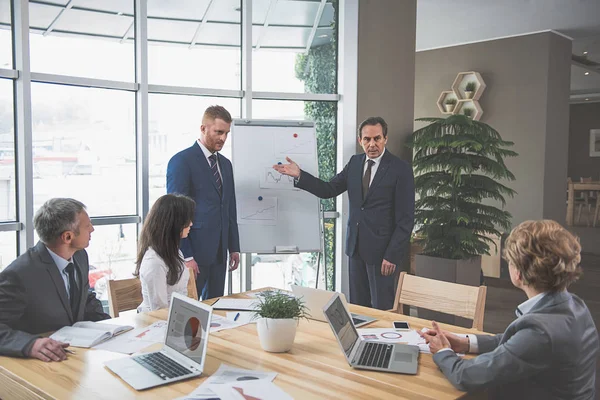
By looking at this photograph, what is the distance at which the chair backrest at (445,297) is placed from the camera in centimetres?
247

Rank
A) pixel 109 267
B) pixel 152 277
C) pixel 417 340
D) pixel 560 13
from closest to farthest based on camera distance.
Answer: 1. pixel 417 340
2. pixel 152 277
3. pixel 109 267
4. pixel 560 13

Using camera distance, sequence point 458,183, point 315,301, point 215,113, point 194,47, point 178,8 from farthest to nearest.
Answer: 1. point 458,183
2. point 194,47
3. point 178,8
4. point 215,113
5. point 315,301

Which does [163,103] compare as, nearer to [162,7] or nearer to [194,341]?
[162,7]

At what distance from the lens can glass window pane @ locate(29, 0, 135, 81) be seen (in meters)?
3.71

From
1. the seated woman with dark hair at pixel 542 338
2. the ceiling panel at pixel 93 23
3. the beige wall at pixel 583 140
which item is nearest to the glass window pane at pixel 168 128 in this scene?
the ceiling panel at pixel 93 23

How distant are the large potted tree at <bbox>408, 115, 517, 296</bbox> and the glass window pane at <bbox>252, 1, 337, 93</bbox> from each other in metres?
0.99

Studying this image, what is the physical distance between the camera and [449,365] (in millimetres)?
1700

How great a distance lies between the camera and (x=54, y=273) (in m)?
2.11

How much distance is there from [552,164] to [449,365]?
639 centimetres

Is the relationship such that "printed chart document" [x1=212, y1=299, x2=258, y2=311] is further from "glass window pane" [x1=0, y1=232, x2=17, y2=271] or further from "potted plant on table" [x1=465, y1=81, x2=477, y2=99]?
"potted plant on table" [x1=465, y1=81, x2=477, y2=99]

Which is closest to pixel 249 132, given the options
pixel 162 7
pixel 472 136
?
pixel 162 7

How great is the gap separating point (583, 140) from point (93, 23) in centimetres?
1403

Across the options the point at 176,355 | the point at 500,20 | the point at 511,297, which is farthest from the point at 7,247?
the point at 500,20

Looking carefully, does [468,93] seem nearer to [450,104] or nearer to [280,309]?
[450,104]
